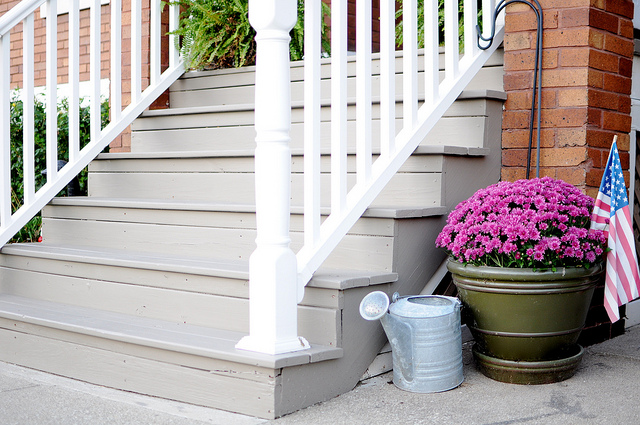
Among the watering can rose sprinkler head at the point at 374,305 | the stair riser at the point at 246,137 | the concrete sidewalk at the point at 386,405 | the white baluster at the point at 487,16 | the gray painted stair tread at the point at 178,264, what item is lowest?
the concrete sidewalk at the point at 386,405

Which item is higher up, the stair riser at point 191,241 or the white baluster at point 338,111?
the white baluster at point 338,111

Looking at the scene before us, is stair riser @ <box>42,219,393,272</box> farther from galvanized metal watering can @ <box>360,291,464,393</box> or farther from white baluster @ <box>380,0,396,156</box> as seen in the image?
white baluster @ <box>380,0,396,156</box>

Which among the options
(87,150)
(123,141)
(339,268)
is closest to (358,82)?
(339,268)

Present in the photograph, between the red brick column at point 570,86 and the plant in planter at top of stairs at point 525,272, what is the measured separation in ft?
1.48

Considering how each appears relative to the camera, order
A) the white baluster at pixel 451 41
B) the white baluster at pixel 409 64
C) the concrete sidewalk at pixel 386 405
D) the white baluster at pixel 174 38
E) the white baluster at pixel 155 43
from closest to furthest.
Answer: the concrete sidewalk at pixel 386 405 → the white baluster at pixel 409 64 → the white baluster at pixel 451 41 → the white baluster at pixel 155 43 → the white baluster at pixel 174 38

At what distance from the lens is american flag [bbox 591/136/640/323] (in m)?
3.00

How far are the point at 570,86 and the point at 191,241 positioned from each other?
5.99ft

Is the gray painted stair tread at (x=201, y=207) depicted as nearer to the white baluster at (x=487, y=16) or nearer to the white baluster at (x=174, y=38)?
the white baluster at (x=487, y=16)

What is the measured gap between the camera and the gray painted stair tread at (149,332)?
8.44ft

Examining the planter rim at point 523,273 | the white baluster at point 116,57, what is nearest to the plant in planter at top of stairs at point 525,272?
the planter rim at point 523,273

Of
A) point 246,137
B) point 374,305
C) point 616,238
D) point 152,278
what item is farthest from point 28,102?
point 616,238

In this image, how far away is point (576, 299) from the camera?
2.87 metres

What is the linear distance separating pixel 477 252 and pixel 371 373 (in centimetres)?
62

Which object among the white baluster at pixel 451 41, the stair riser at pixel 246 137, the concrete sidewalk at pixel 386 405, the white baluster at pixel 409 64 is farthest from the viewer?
the stair riser at pixel 246 137
